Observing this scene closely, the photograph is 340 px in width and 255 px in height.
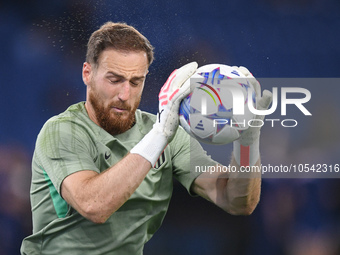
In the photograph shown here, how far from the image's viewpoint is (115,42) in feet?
7.85

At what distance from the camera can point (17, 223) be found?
11.4 feet

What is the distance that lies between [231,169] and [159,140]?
1.38 feet

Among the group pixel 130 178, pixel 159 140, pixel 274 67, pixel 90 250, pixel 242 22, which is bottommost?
pixel 90 250

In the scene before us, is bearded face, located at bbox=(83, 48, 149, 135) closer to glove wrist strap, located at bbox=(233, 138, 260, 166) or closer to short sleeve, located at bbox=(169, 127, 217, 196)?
short sleeve, located at bbox=(169, 127, 217, 196)

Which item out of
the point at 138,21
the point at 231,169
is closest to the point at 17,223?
the point at 138,21

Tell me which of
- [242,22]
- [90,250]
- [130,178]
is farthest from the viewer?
[242,22]

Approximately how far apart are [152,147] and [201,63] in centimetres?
170

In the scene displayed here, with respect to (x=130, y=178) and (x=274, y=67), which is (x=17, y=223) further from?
(x=274, y=67)

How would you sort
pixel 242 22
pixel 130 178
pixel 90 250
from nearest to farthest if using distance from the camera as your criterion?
pixel 130 178 → pixel 90 250 → pixel 242 22

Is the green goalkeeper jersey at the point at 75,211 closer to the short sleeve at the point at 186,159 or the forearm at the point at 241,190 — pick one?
the short sleeve at the point at 186,159

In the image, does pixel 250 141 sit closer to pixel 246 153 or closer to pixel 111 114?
pixel 246 153

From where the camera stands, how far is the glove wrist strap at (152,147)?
1965 millimetres

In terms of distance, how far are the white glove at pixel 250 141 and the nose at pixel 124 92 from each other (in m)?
0.52

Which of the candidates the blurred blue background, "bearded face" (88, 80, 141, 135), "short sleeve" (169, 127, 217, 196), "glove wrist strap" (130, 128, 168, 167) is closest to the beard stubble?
"bearded face" (88, 80, 141, 135)
